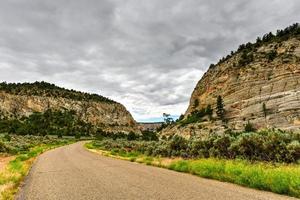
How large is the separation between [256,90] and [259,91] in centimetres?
151

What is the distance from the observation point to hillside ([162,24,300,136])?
3947 inches

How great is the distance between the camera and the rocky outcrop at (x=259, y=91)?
9919 centimetres

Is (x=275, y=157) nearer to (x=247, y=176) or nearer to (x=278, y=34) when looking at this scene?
(x=247, y=176)

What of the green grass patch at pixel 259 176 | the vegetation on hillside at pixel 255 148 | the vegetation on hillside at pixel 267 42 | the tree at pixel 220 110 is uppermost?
the vegetation on hillside at pixel 267 42

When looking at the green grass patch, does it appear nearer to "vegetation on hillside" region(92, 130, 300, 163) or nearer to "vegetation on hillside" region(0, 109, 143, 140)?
"vegetation on hillside" region(92, 130, 300, 163)

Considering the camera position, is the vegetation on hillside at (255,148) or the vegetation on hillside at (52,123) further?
the vegetation on hillside at (52,123)

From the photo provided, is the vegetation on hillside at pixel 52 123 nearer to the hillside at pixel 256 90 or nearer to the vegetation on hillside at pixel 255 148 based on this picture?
the hillside at pixel 256 90

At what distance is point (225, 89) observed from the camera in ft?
414

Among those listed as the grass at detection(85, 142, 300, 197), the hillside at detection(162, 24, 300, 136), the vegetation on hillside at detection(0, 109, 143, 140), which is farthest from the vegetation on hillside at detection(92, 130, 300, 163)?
the vegetation on hillside at detection(0, 109, 143, 140)

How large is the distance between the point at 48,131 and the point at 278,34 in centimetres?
9653

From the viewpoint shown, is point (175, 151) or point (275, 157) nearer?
point (275, 157)

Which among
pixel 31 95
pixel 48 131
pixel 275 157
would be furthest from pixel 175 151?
pixel 31 95

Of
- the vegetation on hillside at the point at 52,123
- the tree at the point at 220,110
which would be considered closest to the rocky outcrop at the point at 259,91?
the tree at the point at 220,110

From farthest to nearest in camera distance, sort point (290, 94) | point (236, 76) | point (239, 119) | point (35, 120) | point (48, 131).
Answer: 1. point (35, 120)
2. point (48, 131)
3. point (236, 76)
4. point (239, 119)
5. point (290, 94)
